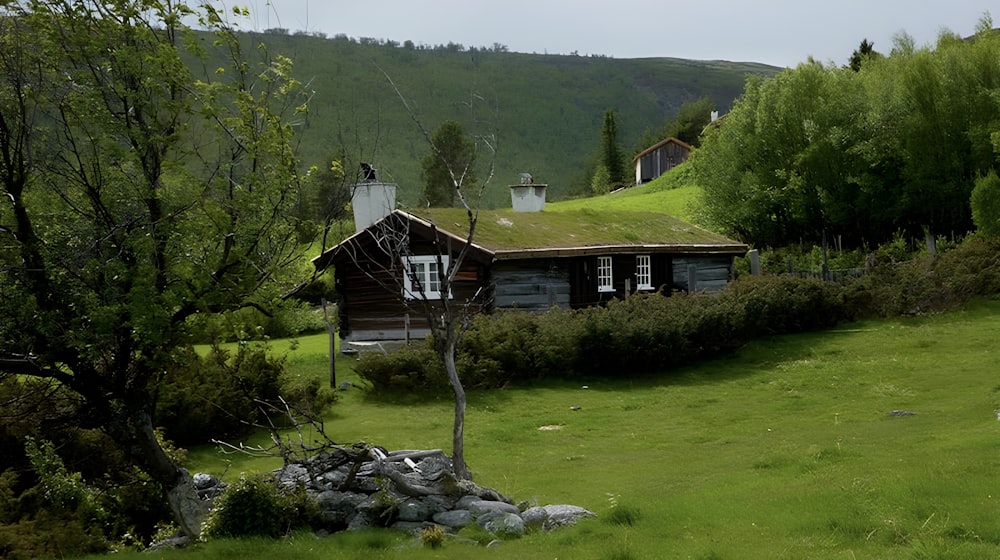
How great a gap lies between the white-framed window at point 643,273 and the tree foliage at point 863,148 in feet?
47.4

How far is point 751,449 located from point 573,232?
16.9 metres

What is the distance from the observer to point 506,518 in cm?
1014

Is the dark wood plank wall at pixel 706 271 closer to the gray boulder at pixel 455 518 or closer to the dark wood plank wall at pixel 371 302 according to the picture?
the dark wood plank wall at pixel 371 302

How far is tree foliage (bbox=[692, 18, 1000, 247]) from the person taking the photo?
1403 inches

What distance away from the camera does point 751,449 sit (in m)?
13.9

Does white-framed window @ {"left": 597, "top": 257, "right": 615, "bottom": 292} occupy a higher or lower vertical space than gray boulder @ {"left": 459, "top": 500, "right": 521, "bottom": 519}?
higher

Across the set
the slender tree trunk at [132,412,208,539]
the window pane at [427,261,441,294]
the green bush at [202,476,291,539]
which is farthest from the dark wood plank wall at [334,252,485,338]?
the green bush at [202,476,291,539]

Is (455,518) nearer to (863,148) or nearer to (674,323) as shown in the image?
(674,323)

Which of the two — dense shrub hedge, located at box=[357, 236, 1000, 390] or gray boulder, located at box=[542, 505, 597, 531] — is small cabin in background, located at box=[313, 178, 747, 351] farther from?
gray boulder, located at box=[542, 505, 597, 531]

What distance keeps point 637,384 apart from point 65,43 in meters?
17.2

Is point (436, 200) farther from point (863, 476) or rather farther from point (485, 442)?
point (863, 476)

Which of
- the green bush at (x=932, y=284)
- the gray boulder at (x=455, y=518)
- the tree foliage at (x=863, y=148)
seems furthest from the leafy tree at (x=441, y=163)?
the gray boulder at (x=455, y=518)

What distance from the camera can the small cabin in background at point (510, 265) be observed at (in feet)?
87.5

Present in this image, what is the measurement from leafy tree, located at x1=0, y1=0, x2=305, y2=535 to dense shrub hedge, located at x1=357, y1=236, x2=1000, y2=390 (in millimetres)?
11382
